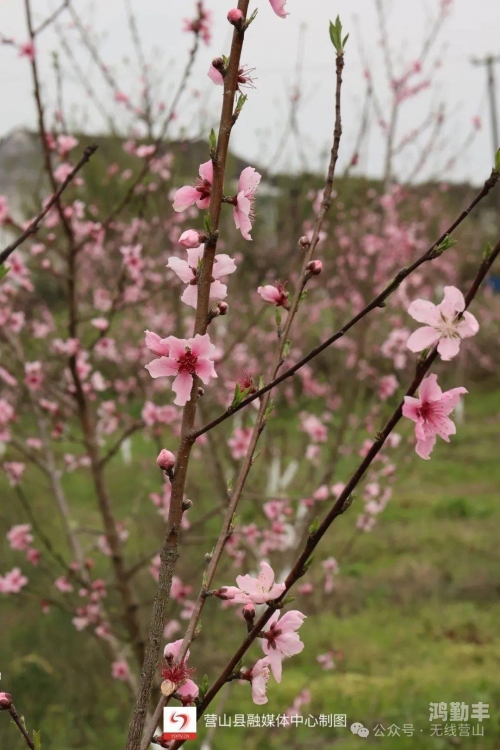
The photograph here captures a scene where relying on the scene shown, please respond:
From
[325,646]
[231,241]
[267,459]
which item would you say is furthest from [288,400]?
[325,646]

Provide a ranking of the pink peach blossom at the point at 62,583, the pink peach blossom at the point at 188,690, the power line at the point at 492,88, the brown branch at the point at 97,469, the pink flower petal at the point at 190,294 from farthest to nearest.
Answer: the power line at the point at 492,88, the pink peach blossom at the point at 62,583, the brown branch at the point at 97,469, the pink flower petal at the point at 190,294, the pink peach blossom at the point at 188,690

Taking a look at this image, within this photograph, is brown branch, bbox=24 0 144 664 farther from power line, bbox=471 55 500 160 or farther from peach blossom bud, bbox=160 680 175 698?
power line, bbox=471 55 500 160

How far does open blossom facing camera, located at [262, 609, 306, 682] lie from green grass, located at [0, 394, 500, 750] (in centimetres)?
216

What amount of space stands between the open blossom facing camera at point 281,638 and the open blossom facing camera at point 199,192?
0.60 metres

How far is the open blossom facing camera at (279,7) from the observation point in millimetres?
1031

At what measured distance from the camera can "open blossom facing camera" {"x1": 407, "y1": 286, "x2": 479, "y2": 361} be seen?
0.88 metres

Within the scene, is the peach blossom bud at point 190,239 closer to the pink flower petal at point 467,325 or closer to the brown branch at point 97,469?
the pink flower petal at point 467,325

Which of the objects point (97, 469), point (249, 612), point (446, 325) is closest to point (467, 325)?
point (446, 325)

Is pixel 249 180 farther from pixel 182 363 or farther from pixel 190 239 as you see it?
pixel 182 363

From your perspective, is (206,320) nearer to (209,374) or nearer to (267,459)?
(209,374)

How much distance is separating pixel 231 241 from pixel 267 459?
2.61 meters

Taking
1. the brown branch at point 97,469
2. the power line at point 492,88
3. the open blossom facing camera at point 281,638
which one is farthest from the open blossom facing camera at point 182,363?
the power line at point 492,88

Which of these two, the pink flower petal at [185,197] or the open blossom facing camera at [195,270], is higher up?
the pink flower petal at [185,197]

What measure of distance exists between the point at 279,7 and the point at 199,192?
12.4 inches
